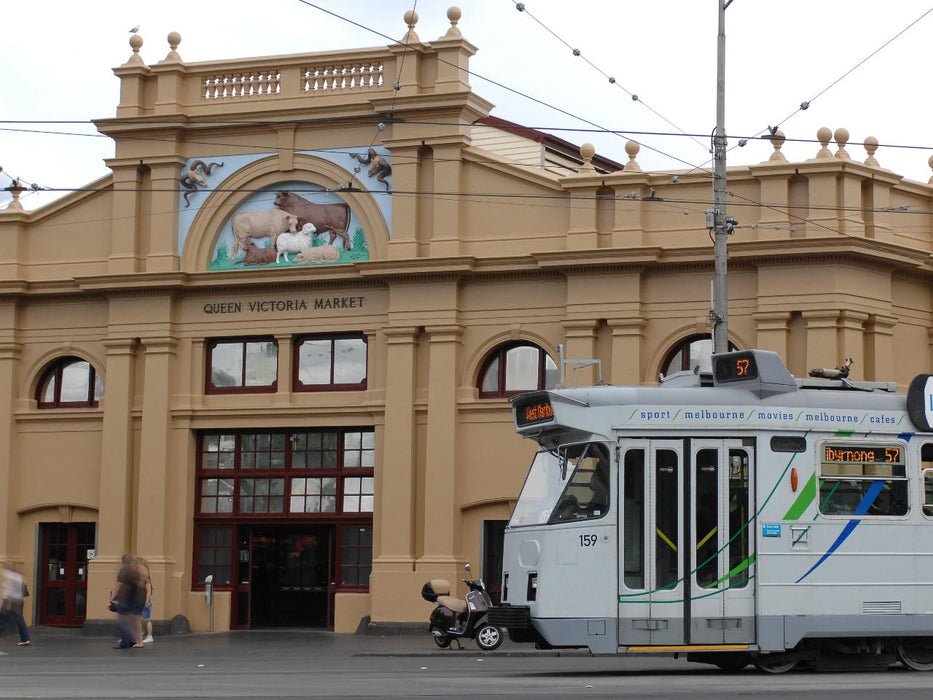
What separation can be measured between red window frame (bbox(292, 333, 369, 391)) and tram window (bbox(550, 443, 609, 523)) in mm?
14409

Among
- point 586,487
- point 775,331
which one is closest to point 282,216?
point 775,331

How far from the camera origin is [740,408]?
17531 millimetres

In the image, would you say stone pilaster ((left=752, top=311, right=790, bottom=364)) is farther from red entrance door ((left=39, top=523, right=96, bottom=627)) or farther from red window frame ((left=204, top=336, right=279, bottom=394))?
red entrance door ((left=39, top=523, right=96, bottom=627))

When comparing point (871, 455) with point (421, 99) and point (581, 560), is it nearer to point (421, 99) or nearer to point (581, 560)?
point (581, 560)

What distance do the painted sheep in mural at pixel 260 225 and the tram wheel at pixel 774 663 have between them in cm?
1740

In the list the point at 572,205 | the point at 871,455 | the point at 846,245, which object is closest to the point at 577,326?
the point at 572,205

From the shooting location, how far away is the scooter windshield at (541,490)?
58.5 feet

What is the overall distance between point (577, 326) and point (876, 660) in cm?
1294

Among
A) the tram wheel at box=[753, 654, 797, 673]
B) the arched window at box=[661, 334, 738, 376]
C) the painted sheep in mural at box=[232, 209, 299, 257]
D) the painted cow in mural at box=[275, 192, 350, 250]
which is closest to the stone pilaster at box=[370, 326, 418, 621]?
the painted cow in mural at box=[275, 192, 350, 250]

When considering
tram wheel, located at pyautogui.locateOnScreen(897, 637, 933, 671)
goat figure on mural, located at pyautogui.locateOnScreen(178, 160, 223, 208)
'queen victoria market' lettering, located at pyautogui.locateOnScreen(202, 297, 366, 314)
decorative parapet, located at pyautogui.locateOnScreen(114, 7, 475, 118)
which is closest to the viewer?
tram wheel, located at pyautogui.locateOnScreen(897, 637, 933, 671)

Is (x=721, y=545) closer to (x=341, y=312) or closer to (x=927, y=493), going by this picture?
(x=927, y=493)

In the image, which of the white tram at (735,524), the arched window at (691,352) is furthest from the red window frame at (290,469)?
the white tram at (735,524)

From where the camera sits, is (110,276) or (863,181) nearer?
(863,181)

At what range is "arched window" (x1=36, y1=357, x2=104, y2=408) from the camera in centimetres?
3412
